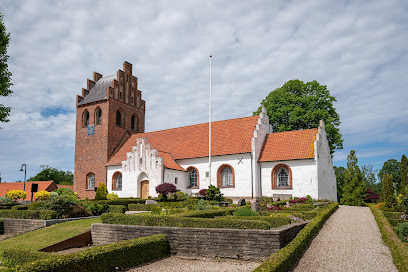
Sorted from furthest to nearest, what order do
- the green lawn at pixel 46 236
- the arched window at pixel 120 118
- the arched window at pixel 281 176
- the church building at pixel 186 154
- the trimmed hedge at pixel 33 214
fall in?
the arched window at pixel 120 118 < the church building at pixel 186 154 < the arched window at pixel 281 176 < the trimmed hedge at pixel 33 214 < the green lawn at pixel 46 236

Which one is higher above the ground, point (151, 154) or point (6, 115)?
point (6, 115)

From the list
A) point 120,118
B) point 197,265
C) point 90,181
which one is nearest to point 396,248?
point 197,265

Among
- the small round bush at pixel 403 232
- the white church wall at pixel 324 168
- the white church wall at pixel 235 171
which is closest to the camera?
the small round bush at pixel 403 232

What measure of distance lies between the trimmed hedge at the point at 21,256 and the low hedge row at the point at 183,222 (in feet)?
14.5

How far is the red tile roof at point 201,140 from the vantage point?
97.7 feet

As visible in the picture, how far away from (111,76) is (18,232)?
2595cm

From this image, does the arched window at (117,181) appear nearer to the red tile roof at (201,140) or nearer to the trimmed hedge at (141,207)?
the red tile roof at (201,140)

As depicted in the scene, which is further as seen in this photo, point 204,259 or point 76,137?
point 76,137

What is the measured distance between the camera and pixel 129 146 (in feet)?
116

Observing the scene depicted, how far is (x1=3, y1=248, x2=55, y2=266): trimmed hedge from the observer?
802 cm

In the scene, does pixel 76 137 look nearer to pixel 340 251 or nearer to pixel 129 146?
pixel 129 146

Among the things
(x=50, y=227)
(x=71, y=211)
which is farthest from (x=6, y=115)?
(x=50, y=227)

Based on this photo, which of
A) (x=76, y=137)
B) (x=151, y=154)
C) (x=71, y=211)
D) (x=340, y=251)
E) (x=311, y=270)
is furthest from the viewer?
(x=76, y=137)

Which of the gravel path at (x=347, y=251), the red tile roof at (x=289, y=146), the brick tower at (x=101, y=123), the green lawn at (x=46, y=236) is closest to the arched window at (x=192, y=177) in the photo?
the red tile roof at (x=289, y=146)
